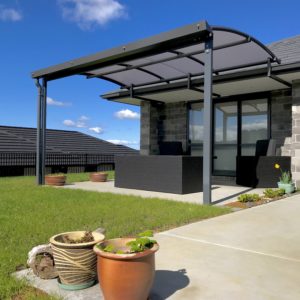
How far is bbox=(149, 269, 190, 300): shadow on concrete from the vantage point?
9.84ft

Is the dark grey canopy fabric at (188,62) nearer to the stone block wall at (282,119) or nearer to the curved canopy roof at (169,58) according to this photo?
the curved canopy roof at (169,58)

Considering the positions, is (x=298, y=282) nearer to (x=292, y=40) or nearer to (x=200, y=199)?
(x=200, y=199)

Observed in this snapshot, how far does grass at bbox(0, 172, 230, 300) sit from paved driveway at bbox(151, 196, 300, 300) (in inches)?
23.4

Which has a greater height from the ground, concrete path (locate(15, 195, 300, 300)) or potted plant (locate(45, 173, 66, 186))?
potted plant (locate(45, 173, 66, 186))

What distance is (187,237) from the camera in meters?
4.78

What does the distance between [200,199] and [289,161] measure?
3390mm

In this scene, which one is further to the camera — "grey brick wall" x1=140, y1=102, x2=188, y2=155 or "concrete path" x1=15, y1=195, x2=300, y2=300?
"grey brick wall" x1=140, y1=102, x2=188, y2=155

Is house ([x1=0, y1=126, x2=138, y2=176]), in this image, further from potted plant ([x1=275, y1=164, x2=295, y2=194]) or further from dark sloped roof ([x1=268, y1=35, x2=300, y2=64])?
potted plant ([x1=275, y1=164, x2=295, y2=194])

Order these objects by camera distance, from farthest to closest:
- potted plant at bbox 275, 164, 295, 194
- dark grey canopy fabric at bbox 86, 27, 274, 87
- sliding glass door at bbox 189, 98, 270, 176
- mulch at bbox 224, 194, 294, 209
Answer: sliding glass door at bbox 189, 98, 270, 176 < potted plant at bbox 275, 164, 295, 194 < dark grey canopy fabric at bbox 86, 27, 274, 87 < mulch at bbox 224, 194, 294, 209

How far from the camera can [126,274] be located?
2617 mm

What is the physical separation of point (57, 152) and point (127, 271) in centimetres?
1762

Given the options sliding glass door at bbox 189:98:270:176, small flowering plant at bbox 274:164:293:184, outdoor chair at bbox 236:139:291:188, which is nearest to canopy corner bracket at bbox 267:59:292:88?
sliding glass door at bbox 189:98:270:176

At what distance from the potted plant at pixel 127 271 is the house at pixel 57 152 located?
14.2 meters

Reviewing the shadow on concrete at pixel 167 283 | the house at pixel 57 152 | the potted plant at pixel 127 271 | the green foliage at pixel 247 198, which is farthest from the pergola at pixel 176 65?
the house at pixel 57 152
